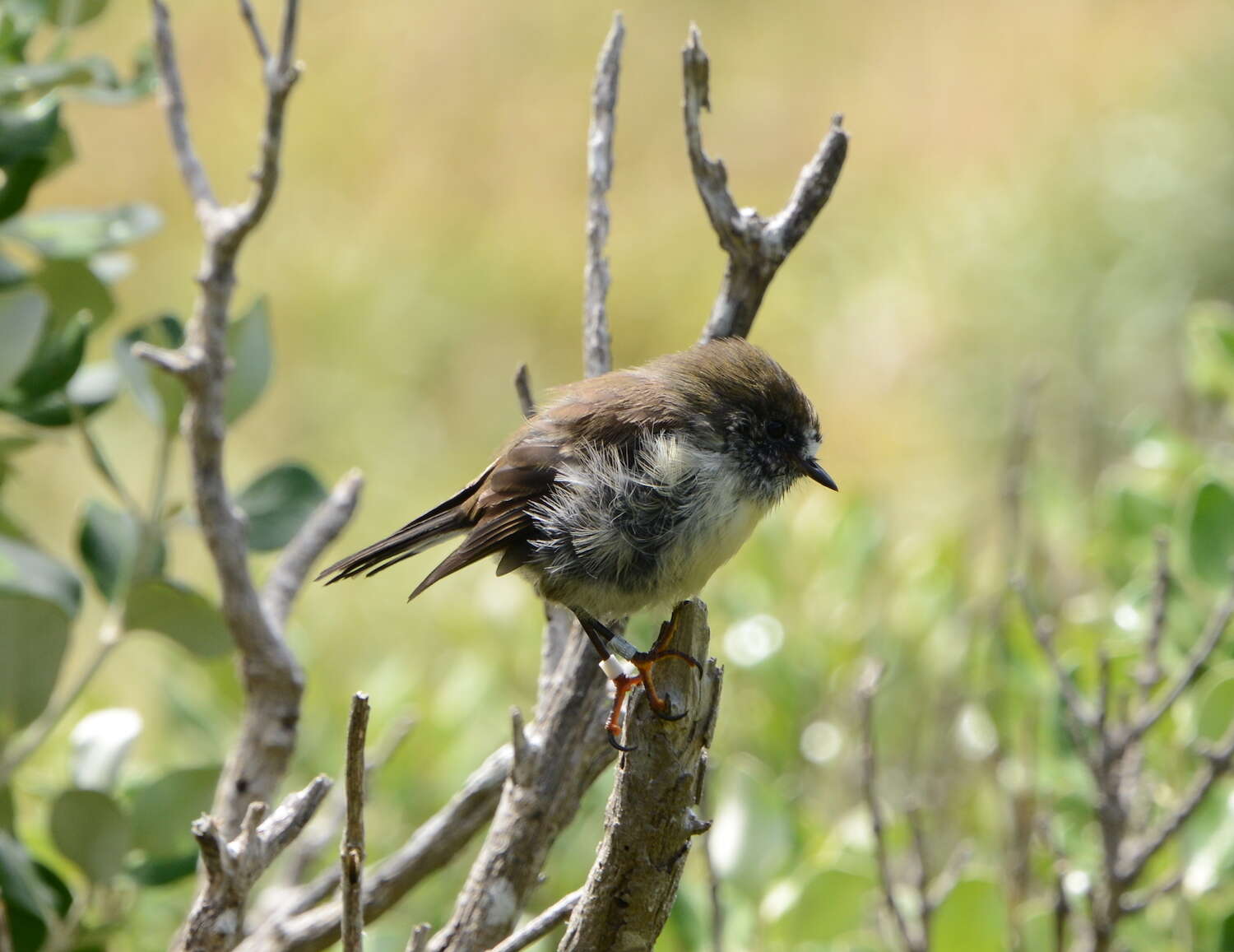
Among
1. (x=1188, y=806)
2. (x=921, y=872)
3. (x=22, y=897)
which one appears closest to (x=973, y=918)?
(x=921, y=872)

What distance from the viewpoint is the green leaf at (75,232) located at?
2.47 m

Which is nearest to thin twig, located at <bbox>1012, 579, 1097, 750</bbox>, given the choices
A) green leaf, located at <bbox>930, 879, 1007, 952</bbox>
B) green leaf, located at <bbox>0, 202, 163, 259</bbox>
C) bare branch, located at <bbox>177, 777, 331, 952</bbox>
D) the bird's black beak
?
green leaf, located at <bbox>930, 879, 1007, 952</bbox>

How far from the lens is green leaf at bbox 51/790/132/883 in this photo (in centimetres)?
215

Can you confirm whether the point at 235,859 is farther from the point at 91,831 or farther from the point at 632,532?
the point at 632,532

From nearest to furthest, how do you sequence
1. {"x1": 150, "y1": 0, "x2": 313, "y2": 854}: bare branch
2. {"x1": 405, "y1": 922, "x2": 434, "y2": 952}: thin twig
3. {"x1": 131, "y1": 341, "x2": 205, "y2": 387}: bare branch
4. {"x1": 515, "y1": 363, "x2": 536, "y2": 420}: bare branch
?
{"x1": 405, "y1": 922, "x2": 434, "y2": 952}: thin twig
{"x1": 131, "y1": 341, "x2": 205, "y2": 387}: bare branch
{"x1": 150, "y1": 0, "x2": 313, "y2": 854}: bare branch
{"x1": 515, "y1": 363, "x2": 536, "y2": 420}: bare branch

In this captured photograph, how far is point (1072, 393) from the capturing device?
637cm

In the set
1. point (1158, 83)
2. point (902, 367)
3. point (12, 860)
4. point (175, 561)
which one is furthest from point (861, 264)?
point (12, 860)

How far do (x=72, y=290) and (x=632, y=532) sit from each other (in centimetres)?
110

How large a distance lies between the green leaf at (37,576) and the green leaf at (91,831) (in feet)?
0.95

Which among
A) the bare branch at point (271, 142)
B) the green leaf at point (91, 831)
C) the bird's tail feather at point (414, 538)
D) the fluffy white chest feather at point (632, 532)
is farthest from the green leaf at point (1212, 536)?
the green leaf at point (91, 831)

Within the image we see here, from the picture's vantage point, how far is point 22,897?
7.18 ft

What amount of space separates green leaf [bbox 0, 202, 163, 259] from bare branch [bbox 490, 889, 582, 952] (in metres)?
1.46

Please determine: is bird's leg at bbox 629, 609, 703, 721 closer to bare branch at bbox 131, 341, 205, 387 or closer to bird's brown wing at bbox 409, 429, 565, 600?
bird's brown wing at bbox 409, 429, 565, 600

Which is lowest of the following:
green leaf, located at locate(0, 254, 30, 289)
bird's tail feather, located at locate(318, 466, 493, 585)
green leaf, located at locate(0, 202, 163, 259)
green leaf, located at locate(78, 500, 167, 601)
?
bird's tail feather, located at locate(318, 466, 493, 585)
